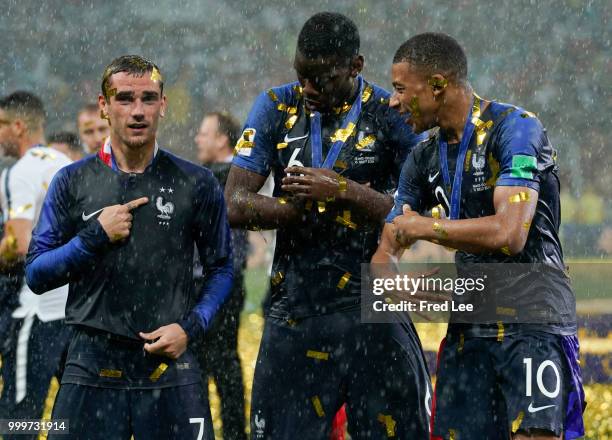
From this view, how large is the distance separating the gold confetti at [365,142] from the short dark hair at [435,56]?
549 mm

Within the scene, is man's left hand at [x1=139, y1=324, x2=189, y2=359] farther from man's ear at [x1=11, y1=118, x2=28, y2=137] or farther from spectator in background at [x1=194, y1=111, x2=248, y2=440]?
man's ear at [x1=11, y1=118, x2=28, y2=137]

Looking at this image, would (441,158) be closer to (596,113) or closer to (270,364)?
(270,364)

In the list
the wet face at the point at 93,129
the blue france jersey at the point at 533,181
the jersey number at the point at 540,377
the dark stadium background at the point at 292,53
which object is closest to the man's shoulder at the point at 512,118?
the blue france jersey at the point at 533,181

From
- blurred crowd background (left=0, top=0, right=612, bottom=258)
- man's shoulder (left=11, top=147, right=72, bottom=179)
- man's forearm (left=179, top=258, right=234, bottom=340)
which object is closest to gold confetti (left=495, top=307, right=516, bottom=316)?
man's forearm (left=179, top=258, right=234, bottom=340)

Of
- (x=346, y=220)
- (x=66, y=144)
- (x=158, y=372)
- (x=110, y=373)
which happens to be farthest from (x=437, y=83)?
(x=66, y=144)

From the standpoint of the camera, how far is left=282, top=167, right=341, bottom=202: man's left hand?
5.46 m

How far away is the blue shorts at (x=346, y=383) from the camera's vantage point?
5.63 m

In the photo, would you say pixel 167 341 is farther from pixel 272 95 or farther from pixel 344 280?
pixel 272 95

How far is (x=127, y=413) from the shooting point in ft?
16.4

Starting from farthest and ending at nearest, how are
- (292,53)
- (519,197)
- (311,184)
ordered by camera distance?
(292,53) < (311,184) < (519,197)

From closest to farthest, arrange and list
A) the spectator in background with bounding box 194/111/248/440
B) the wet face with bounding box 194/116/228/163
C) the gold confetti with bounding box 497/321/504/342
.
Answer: the gold confetti with bounding box 497/321/504/342 → the spectator in background with bounding box 194/111/248/440 → the wet face with bounding box 194/116/228/163

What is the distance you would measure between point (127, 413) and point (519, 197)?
1.87m

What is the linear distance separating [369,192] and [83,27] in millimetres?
21716

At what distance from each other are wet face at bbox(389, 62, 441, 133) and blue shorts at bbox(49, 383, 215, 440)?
5.12ft
